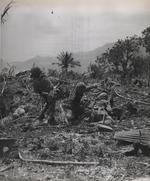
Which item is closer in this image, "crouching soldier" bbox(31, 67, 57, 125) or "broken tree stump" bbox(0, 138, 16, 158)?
"broken tree stump" bbox(0, 138, 16, 158)

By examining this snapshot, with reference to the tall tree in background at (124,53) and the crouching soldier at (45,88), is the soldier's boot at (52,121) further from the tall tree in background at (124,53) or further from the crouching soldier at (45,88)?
the tall tree in background at (124,53)

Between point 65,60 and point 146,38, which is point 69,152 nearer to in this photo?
point 65,60

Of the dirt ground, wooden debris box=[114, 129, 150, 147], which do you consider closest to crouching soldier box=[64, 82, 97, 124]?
the dirt ground

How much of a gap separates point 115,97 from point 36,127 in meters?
4.00

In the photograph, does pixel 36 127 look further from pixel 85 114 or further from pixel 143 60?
pixel 143 60

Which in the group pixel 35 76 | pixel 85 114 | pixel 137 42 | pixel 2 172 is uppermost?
pixel 137 42

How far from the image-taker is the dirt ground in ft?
24.1

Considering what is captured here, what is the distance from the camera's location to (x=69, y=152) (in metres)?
8.55

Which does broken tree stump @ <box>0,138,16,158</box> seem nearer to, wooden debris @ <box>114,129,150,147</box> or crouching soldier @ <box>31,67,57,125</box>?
crouching soldier @ <box>31,67,57,125</box>

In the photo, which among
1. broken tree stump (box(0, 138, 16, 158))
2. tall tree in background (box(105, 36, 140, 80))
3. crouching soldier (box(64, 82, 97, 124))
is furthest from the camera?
tall tree in background (box(105, 36, 140, 80))

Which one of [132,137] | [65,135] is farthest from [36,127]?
[132,137]

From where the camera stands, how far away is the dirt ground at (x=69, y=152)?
24.1ft

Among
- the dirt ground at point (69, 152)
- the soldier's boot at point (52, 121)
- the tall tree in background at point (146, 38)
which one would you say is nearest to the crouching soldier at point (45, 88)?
the soldier's boot at point (52, 121)

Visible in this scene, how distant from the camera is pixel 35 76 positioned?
10.7 m
